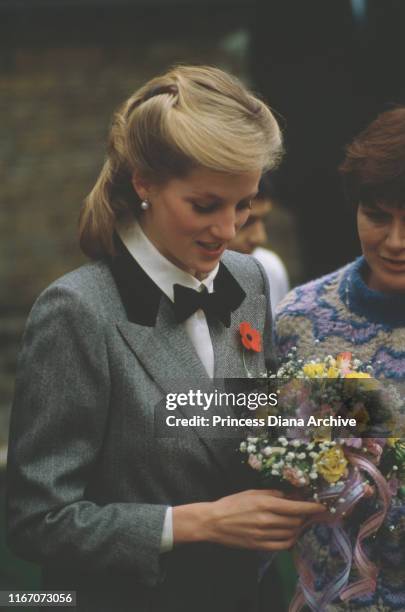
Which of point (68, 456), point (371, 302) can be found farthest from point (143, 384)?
point (371, 302)

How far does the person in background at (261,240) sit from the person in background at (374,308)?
1.43 meters

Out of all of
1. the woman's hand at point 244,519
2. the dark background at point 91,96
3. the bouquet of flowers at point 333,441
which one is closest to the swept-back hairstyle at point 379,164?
the bouquet of flowers at point 333,441

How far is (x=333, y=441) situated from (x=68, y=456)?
0.61 m

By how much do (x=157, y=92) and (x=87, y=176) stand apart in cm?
768

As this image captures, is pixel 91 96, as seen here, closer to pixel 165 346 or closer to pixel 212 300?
pixel 212 300

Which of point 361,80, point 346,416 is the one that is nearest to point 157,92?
point 346,416

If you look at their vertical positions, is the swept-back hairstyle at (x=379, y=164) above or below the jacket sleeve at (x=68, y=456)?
above

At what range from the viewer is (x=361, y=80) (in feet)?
29.1

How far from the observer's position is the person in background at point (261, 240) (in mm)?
4605

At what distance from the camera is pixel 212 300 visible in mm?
2512

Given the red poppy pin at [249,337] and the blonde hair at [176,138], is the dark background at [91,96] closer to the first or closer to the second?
the red poppy pin at [249,337]

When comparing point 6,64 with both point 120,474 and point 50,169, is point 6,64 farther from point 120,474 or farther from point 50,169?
point 120,474

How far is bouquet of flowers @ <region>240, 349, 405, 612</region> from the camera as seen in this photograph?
2.24 meters

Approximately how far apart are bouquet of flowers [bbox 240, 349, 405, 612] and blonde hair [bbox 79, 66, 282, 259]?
0.54 m
